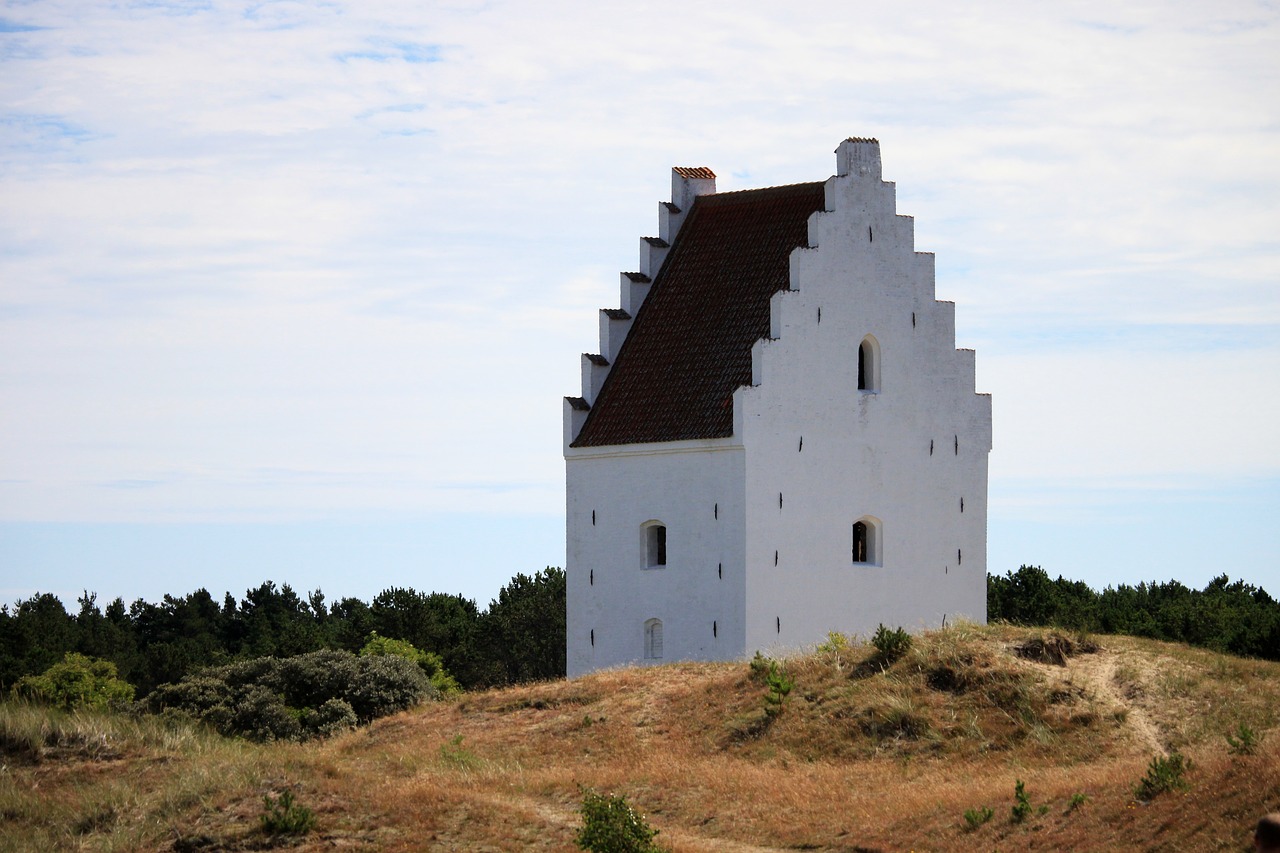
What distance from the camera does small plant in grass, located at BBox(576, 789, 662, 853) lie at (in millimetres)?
19797

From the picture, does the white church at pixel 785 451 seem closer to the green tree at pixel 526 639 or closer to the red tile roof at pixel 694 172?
the red tile roof at pixel 694 172

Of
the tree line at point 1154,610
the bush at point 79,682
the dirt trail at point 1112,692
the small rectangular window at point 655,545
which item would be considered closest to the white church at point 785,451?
the small rectangular window at point 655,545

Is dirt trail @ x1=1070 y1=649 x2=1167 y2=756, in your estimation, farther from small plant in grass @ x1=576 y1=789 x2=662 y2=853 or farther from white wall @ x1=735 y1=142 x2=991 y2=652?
white wall @ x1=735 y1=142 x2=991 y2=652

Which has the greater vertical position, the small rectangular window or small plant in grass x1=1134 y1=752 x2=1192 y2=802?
the small rectangular window

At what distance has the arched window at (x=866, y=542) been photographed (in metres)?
39.1

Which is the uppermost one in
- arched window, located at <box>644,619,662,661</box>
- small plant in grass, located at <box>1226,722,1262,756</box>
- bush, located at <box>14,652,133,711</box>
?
arched window, located at <box>644,619,662,661</box>

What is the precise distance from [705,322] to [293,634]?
37.8m

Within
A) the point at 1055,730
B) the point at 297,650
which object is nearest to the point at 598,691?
the point at 1055,730

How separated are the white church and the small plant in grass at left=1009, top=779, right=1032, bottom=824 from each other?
627 inches

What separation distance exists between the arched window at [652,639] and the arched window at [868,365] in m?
7.53

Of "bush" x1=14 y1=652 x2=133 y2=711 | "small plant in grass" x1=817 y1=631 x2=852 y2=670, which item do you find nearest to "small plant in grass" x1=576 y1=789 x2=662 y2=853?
"small plant in grass" x1=817 y1=631 x2=852 y2=670

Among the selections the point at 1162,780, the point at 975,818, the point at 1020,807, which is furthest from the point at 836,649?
the point at 1162,780

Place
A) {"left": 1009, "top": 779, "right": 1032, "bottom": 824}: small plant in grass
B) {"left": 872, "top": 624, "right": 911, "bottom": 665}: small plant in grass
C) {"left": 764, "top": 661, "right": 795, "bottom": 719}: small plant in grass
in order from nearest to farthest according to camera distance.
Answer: {"left": 1009, "top": 779, "right": 1032, "bottom": 824}: small plant in grass
{"left": 764, "top": 661, "right": 795, "bottom": 719}: small plant in grass
{"left": 872, "top": 624, "right": 911, "bottom": 665}: small plant in grass

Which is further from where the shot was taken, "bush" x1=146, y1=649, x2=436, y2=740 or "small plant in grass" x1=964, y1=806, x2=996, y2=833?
"bush" x1=146, y1=649, x2=436, y2=740
